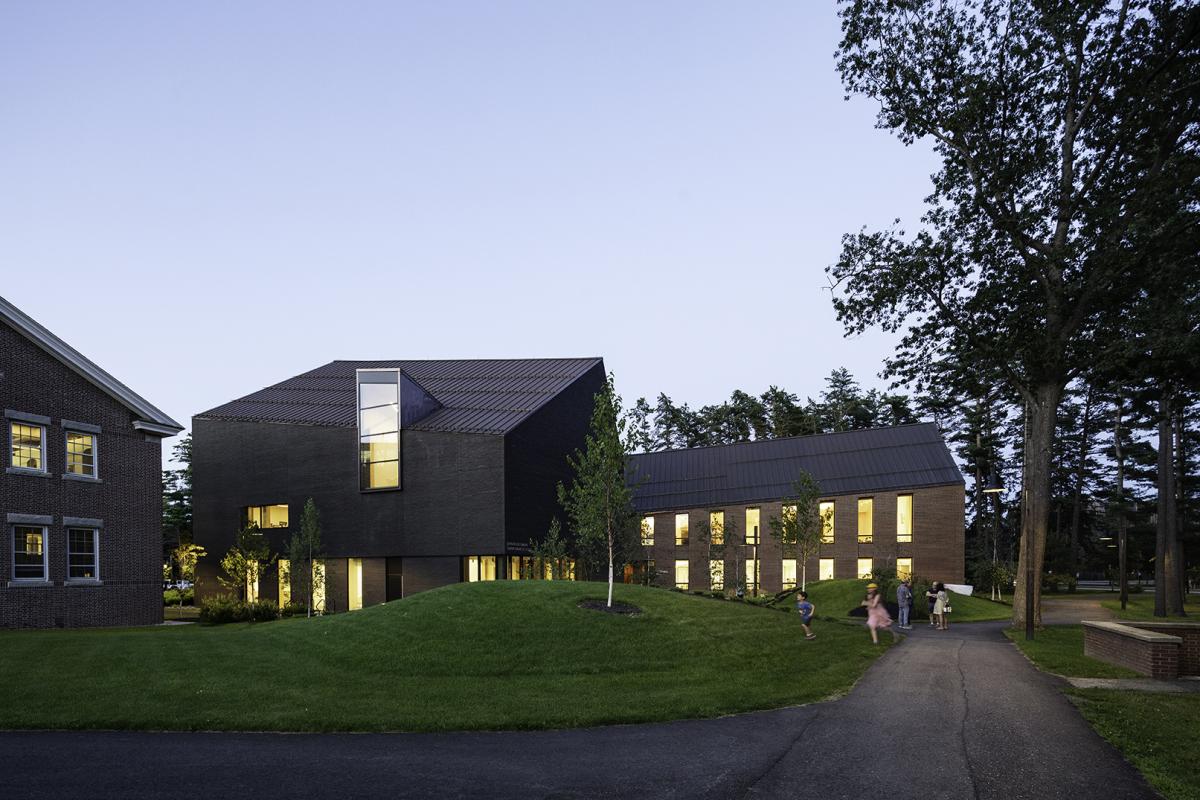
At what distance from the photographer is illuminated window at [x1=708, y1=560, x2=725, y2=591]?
5256 cm

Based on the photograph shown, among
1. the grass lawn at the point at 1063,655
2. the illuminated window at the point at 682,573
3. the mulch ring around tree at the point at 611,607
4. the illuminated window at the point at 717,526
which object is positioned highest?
the mulch ring around tree at the point at 611,607

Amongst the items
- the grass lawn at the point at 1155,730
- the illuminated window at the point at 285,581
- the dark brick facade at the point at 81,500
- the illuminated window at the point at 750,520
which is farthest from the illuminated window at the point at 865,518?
the dark brick facade at the point at 81,500

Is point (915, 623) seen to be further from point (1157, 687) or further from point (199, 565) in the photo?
point (199, 565)

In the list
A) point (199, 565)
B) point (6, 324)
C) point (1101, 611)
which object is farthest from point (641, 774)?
point (199, 565)

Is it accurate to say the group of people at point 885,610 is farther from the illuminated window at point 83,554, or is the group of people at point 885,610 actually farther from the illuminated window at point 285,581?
the illuminated window at point 285,581

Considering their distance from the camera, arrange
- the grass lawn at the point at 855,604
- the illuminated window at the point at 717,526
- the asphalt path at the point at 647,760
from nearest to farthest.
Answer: the asphalt path at the point at 647,760, the grass lawn at the point at 855,604, the illuminated window at the point at 717,526

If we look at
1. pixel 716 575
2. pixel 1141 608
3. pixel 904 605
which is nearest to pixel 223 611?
pixel 904 605

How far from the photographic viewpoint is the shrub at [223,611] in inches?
1328

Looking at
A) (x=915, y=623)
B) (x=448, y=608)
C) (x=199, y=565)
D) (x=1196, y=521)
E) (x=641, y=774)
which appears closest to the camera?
(x=641, y=774)

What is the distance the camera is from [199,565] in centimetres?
4688

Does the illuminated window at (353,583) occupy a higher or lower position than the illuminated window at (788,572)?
higher

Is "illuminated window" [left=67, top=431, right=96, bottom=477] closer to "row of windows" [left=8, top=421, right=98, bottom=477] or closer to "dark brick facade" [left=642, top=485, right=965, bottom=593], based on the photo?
"row of windows" [left=8, top=421, right=98, bottom=477]

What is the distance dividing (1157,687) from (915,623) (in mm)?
20021

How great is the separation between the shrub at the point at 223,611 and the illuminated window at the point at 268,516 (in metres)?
9.96
